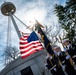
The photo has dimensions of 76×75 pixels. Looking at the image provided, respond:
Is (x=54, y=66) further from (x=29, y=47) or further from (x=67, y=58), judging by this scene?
(x=29, y=47)

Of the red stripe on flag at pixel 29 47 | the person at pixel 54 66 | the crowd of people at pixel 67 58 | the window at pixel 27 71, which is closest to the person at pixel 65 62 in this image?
the crowd of people at pixel 67 58

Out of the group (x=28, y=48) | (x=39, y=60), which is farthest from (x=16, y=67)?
(x=28, y=48)

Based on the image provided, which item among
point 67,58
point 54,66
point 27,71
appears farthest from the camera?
point 27,71

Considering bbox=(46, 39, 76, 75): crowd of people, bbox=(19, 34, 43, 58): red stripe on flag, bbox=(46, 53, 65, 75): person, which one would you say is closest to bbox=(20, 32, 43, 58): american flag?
bbox=(19, 34, 43, 58): red stripe on flag

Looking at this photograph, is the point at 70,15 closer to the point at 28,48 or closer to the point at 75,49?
the point at 28,48

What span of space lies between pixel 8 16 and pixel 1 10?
4.75 feet

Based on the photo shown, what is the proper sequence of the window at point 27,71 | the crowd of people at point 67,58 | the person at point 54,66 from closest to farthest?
the crowd of people at point 67,58, the person at point 54,66, the window at point 27,71

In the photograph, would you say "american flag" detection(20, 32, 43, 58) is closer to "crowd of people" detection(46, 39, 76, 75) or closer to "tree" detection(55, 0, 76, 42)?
"crowd of people" detection(46, 39, 76, 75)

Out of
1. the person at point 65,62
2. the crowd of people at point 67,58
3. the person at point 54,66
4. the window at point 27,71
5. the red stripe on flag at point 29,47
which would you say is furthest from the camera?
the window at point 27,71

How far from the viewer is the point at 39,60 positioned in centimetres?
1789

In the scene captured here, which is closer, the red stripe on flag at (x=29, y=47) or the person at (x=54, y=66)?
A: the person at (x=54, y=66)

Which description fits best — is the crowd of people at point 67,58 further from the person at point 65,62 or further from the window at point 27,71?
the window at point 27,71

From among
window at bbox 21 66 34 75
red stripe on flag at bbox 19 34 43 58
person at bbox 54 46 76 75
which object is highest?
red stripe on flag at bbox 19 34 43 58

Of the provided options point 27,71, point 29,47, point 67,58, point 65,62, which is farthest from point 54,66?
point 27,71
